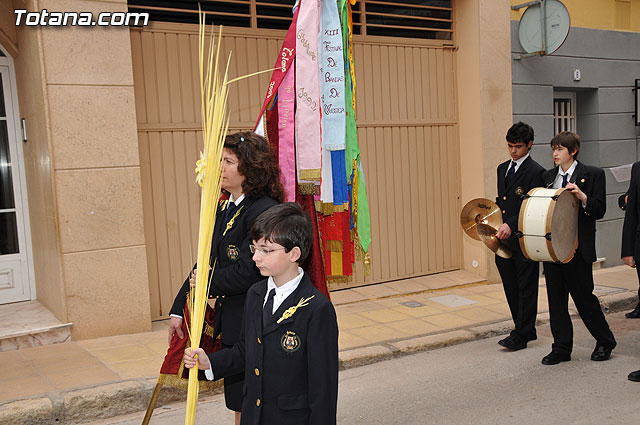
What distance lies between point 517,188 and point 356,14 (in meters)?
3.39

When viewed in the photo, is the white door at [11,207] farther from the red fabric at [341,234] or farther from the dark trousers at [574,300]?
the dark trousers at [574,300]

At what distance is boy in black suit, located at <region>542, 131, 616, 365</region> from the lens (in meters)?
5.29

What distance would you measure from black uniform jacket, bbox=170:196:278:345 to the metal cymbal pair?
9.76 ft

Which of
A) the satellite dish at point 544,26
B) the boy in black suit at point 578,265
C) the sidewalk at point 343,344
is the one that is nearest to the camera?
the sidewalk at point 343,344

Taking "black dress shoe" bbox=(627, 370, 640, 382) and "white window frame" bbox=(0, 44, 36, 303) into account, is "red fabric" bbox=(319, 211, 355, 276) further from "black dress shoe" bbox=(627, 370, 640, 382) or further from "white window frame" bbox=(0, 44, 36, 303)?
"white window frame" bbox=(0, 44, 36, 303)

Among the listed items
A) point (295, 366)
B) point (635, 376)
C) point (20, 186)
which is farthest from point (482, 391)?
point (20, 186)

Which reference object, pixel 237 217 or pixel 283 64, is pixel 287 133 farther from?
pixel 237 217

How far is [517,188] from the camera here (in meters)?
5.70

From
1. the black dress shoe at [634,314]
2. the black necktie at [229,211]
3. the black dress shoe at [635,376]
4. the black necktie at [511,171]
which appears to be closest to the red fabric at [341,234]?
the black necktie at [229,211]

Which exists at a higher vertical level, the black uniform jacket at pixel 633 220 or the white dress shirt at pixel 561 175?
the white dress shirt at pixel 561 175

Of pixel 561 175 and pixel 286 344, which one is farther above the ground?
pixel 561 175

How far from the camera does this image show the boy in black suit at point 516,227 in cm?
566

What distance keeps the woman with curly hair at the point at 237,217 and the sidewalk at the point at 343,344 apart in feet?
5.59

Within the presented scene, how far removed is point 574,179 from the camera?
5.37 metres
